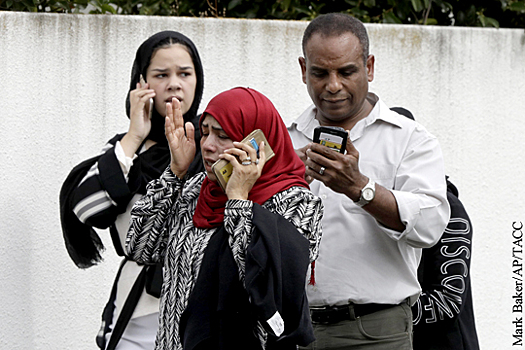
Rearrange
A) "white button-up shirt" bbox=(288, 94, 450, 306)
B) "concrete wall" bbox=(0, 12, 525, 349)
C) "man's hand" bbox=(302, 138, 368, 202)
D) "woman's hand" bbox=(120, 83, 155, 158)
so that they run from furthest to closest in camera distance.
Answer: "concrete wall" bbox=(0, 12, 525, 349) → "woman's hand" bbox=(120, 83, 155, 158) → "white button-up shirt" bbox=(288, 94, 450, 306) → "man's hand" bbox=(302, 138, 368, 202)

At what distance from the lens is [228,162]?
2246 millimetres

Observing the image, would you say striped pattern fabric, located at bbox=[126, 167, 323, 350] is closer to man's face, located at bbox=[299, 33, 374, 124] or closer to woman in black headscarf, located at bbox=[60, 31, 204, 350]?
woman in black headscarf, located at bbox=[60, 31, 204, 350]

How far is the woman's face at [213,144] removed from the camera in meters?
2.31

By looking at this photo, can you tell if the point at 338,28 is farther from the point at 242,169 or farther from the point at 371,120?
the point at 242,169

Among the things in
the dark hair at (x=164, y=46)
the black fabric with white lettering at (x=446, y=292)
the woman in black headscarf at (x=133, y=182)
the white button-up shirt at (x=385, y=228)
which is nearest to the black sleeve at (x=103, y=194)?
the woman in black headscarf at (x=133, y=182)

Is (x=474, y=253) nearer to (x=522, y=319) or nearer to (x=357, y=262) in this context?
(x=522, y=319)

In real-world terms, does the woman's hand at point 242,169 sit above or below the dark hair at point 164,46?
below

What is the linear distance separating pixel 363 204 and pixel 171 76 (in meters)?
1.09

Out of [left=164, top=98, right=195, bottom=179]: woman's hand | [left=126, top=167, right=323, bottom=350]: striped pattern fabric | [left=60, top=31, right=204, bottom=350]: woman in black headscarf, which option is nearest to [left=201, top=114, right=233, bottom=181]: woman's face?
[left=126, top=167, right=323, bottom=350]: striped pattern fabric

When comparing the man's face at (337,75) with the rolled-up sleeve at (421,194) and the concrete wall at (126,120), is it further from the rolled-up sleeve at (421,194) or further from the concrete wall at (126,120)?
the concrete wall at (126,120)

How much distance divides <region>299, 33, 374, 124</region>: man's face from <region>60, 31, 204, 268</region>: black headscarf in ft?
1.87

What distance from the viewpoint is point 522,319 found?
4.32 m

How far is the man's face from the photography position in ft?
8.86

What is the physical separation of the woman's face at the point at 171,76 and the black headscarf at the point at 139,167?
4cm
